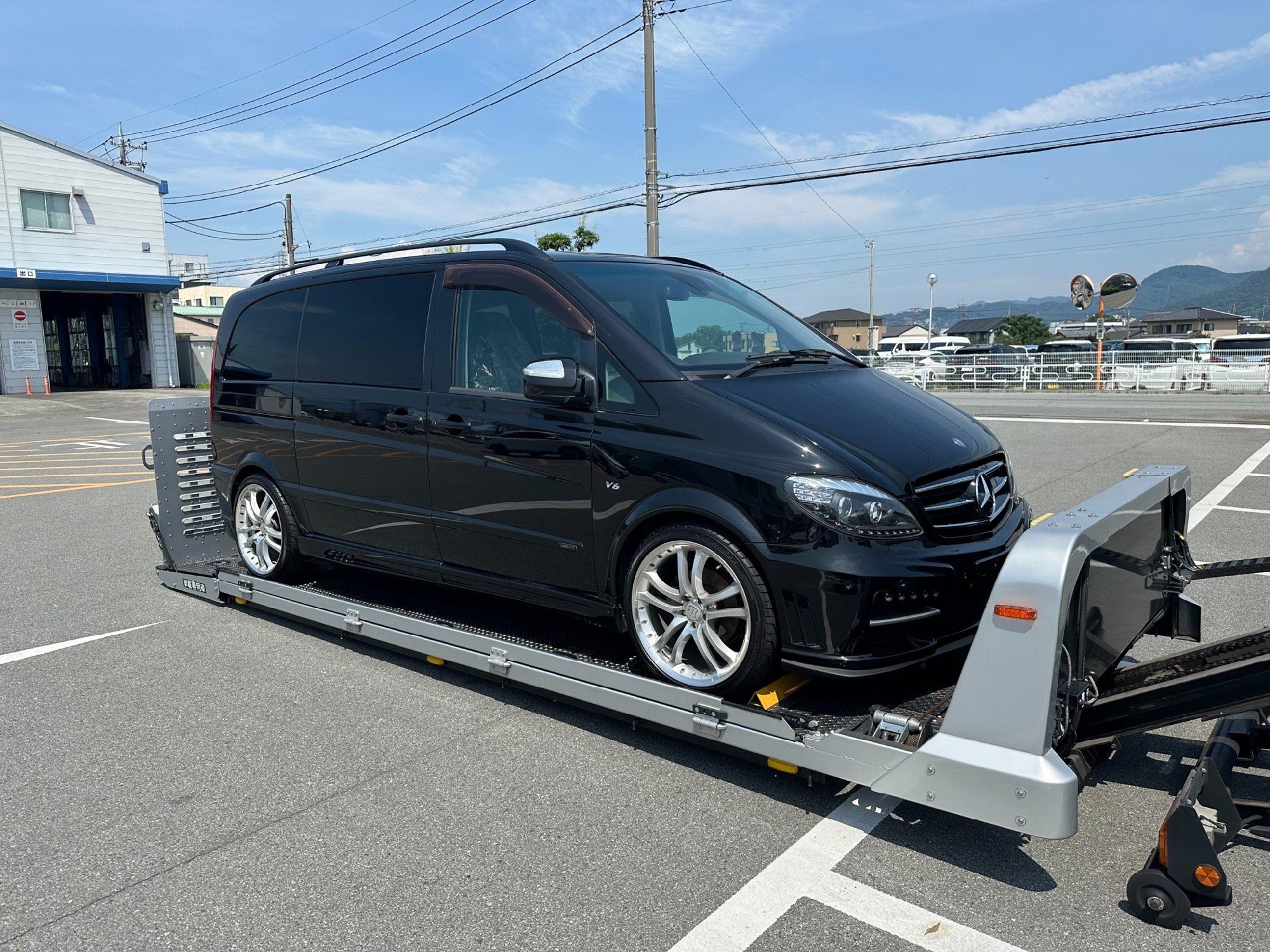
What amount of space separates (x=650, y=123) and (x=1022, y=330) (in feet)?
288

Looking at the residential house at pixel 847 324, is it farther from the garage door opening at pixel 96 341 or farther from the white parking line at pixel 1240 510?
the white parking line at pixel 1240 510

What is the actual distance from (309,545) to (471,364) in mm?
1828

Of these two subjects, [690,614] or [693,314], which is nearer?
[690,614]

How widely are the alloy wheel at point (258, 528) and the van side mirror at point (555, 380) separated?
2.55 metres

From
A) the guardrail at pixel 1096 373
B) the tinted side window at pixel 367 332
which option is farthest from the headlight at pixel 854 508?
the guardrail at pixel 1096 373

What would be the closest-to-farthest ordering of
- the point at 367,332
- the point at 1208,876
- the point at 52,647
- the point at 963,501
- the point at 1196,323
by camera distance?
the point at 1208,876
the point at 963,501
the point at 367,332
the point at 52,647
the point at 1196,323

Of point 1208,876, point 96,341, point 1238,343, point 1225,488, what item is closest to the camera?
point 1208,876

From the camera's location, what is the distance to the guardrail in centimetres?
2714

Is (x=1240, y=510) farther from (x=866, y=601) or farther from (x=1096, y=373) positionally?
(x=1096, y=373)

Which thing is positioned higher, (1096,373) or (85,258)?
(85,258)

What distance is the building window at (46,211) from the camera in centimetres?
Answer: 3253

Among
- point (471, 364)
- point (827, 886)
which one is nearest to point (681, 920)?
point (827, 886)

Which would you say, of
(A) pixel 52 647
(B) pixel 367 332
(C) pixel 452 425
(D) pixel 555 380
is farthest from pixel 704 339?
(A) pixel 52 647

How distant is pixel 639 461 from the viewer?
3.79 meters
